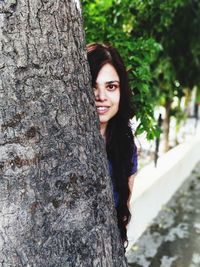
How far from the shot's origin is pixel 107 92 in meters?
2.16

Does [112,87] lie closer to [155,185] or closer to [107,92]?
[107,92]

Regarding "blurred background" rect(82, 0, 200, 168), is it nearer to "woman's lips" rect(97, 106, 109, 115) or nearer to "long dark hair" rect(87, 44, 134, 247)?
"long dark hair" rect(87, 44, 134, 247)

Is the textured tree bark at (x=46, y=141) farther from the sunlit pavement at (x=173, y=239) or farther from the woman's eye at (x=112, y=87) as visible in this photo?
the sunlit pavement at (x=173, y=239)

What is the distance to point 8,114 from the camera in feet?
4.58

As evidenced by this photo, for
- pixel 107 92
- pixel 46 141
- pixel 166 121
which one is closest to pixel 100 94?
pixel 107 92

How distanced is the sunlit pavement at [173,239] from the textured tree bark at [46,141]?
2.46 m

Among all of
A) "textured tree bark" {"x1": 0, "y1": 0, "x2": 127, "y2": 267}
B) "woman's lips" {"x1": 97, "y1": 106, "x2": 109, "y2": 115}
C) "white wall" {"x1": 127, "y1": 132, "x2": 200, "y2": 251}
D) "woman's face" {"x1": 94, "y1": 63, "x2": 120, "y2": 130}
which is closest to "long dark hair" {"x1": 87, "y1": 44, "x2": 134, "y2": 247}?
"woman's face" {"x1": 94, "y1": 63, "x2": 120, "y2": 130}

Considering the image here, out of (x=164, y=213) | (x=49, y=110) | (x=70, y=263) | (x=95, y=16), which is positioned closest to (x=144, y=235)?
(x=164, y=213)

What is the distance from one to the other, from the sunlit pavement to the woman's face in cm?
212

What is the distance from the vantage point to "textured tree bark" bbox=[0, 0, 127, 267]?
4.54 ft

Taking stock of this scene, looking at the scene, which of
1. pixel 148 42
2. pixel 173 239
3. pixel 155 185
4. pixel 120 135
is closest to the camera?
pixel 120 135

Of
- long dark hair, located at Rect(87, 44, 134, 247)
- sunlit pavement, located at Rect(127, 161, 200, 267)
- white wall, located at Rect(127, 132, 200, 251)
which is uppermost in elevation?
long dark hair, located at Rect(87, 44, 134, 247)

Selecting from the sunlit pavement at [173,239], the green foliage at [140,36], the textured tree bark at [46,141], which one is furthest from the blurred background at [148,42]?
the textured tree bark at [46,141]

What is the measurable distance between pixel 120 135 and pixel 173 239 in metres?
2.38
